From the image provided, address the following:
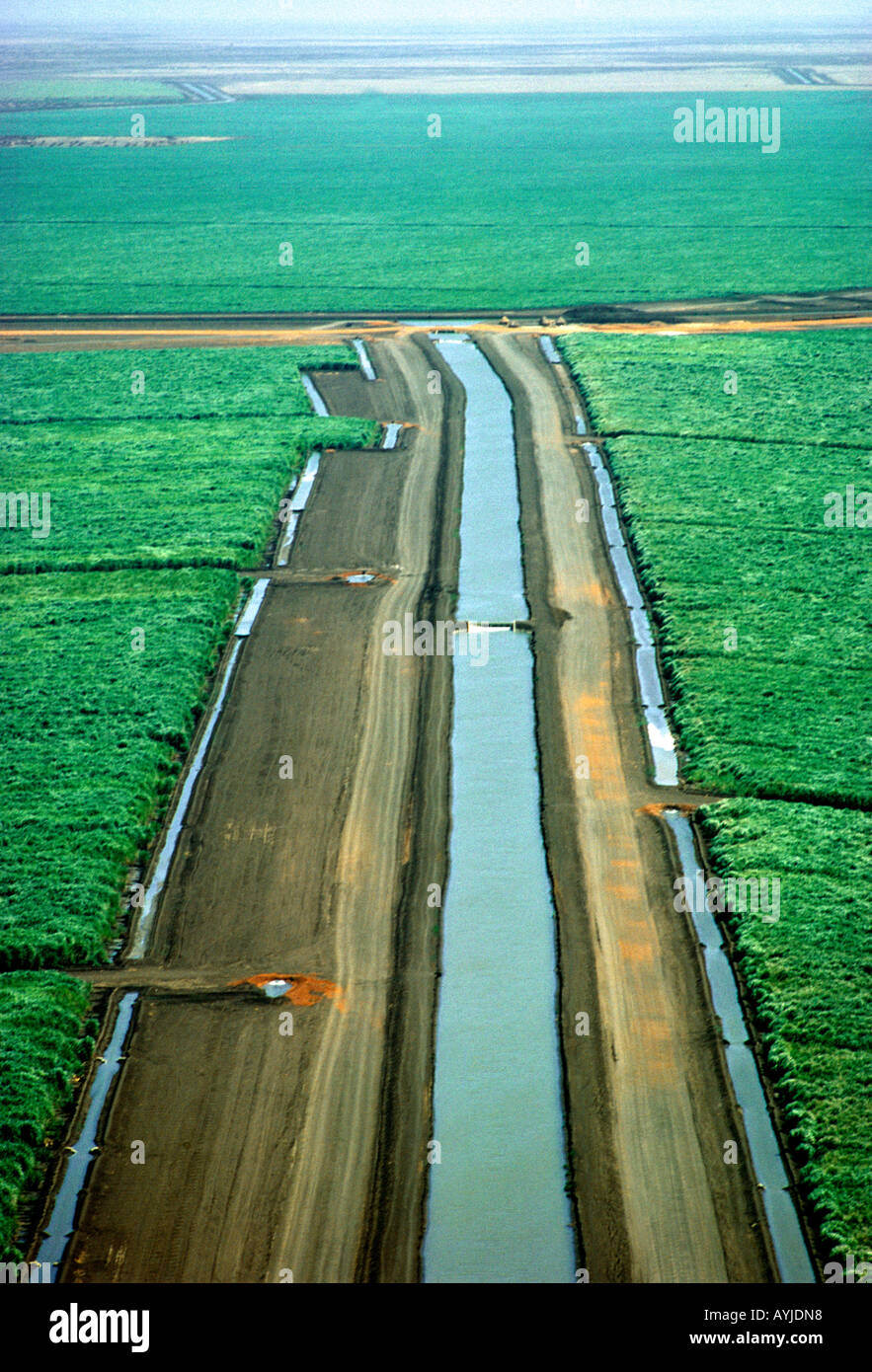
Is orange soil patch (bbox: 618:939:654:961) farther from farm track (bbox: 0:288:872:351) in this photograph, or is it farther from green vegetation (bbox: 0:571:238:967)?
farm track (bbox: 0:288:872:351)

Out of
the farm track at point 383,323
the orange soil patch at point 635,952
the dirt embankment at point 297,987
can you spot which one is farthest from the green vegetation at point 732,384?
the orange soil patch at point 635,952

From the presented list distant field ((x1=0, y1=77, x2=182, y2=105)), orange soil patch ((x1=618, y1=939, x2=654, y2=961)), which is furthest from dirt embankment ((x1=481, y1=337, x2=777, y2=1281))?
distant field ((x1=0, y1=77, x2=182, y2=105))

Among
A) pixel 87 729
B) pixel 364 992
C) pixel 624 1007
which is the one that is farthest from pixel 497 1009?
pixel 87 729

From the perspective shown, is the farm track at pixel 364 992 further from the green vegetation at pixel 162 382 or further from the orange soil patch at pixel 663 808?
the green vegetation at pixel 162 382

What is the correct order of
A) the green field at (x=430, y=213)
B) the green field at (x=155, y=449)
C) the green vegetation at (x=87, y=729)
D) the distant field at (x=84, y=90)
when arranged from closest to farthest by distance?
the green vegetation at (x=87, y=729) → the green field at (x=155, y=449) → the green field at (x=430, y=213) → the distant field at (x=84, y=90)

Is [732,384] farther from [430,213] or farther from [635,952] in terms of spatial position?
[430,213]
